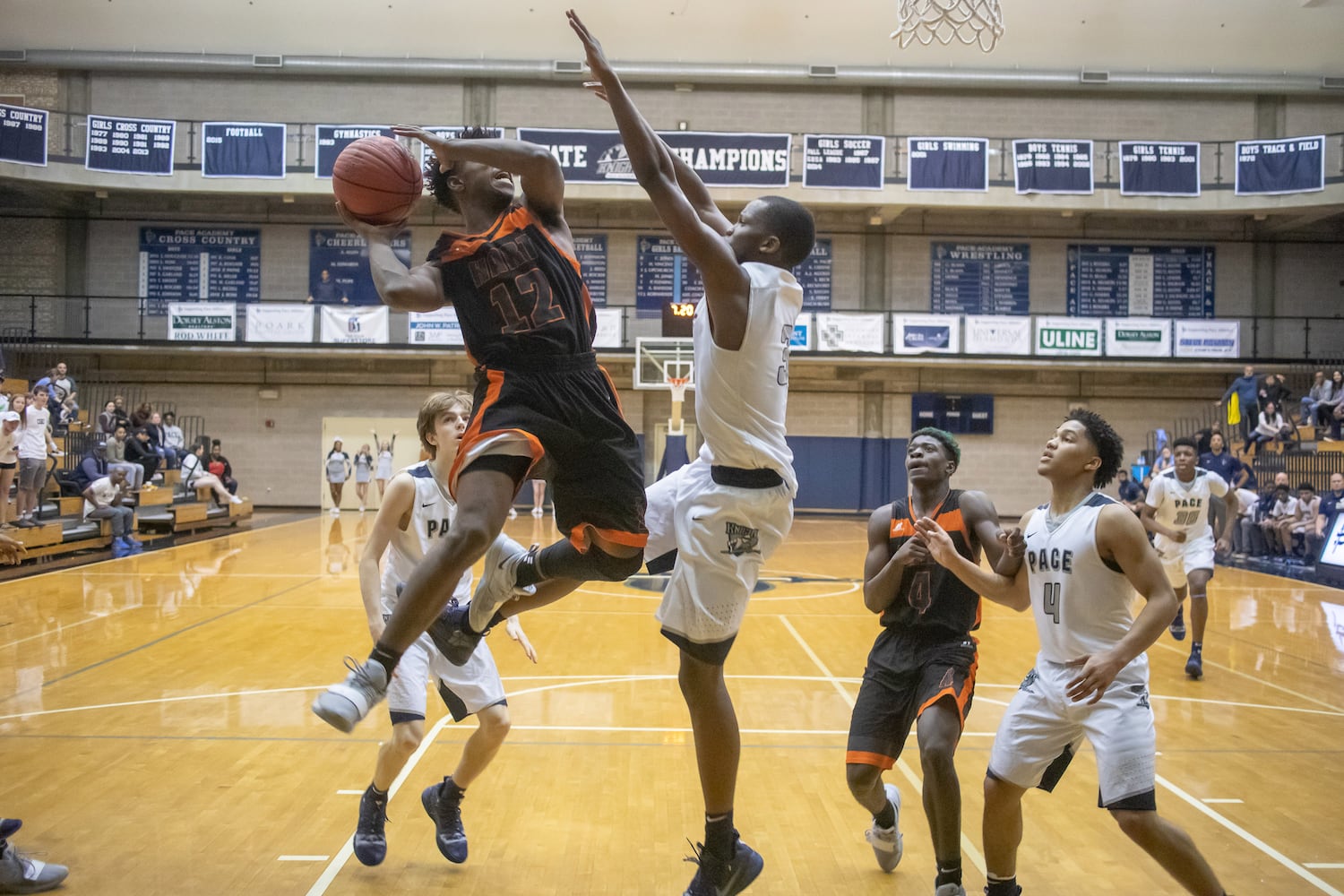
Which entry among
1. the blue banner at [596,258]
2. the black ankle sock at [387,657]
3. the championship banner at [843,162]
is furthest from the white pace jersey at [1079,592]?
the blue banner at [596,258]

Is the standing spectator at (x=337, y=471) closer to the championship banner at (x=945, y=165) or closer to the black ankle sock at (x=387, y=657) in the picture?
the championship banner at (x=945, y=165)

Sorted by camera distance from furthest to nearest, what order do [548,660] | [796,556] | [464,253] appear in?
1. [796,556]
2. [548,660]
3. [464,253]

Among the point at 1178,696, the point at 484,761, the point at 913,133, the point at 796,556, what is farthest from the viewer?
the point at 913,133

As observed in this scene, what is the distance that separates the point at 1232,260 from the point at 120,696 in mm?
23332

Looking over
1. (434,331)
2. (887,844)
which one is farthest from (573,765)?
(434,331)

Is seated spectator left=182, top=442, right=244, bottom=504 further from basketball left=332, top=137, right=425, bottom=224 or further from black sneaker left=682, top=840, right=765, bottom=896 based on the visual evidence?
black sneaker left=682, top=840, right=765, bottom=896

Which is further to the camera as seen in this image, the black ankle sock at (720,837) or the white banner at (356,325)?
the white banner at (356,325)

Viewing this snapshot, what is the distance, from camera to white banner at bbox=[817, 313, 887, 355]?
20.7m

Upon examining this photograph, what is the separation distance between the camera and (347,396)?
22.5 metres

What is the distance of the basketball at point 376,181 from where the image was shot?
3.06m

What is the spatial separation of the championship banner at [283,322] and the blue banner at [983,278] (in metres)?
13.1

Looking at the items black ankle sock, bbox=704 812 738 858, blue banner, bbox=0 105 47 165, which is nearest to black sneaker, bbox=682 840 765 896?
black ankle sock, bbox=704 812 738 858

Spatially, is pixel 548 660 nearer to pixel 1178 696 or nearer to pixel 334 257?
pixel 1178 696

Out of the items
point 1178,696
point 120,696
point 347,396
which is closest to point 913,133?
point 347,396
